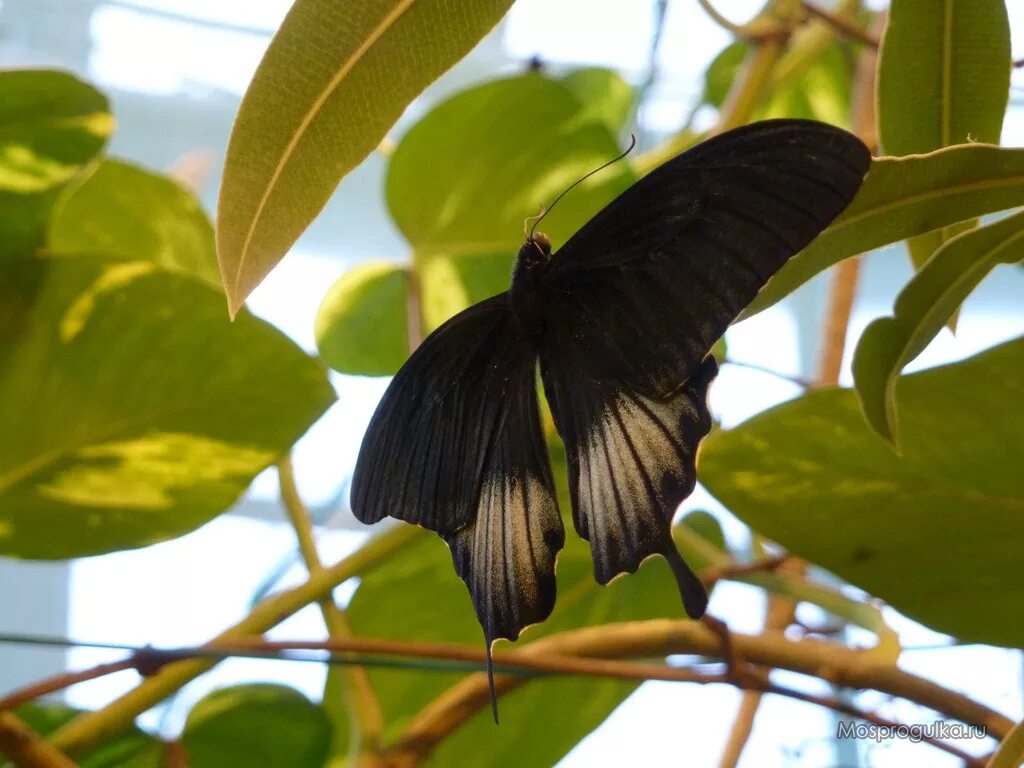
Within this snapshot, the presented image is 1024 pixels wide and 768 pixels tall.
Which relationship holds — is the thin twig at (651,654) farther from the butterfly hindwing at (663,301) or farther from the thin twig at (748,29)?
the thin twig at (748,29)

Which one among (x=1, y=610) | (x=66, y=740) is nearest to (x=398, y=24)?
(x=66, y=740)

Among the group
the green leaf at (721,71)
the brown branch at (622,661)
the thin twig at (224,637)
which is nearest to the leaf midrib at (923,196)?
the brown branch at (622,661)

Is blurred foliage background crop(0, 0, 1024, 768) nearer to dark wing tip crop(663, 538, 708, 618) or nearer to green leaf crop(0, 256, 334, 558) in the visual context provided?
green leaf crop(0, 256, 334, 558)

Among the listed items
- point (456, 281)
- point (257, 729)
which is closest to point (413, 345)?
point (456, 281)

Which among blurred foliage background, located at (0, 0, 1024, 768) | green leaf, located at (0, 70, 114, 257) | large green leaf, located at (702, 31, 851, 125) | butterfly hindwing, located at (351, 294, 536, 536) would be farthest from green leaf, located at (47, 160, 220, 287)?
large green leaf, located at (702, 31, 851, 125)

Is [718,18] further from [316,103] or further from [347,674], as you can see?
[347,674]

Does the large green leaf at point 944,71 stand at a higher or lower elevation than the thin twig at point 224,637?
higher
